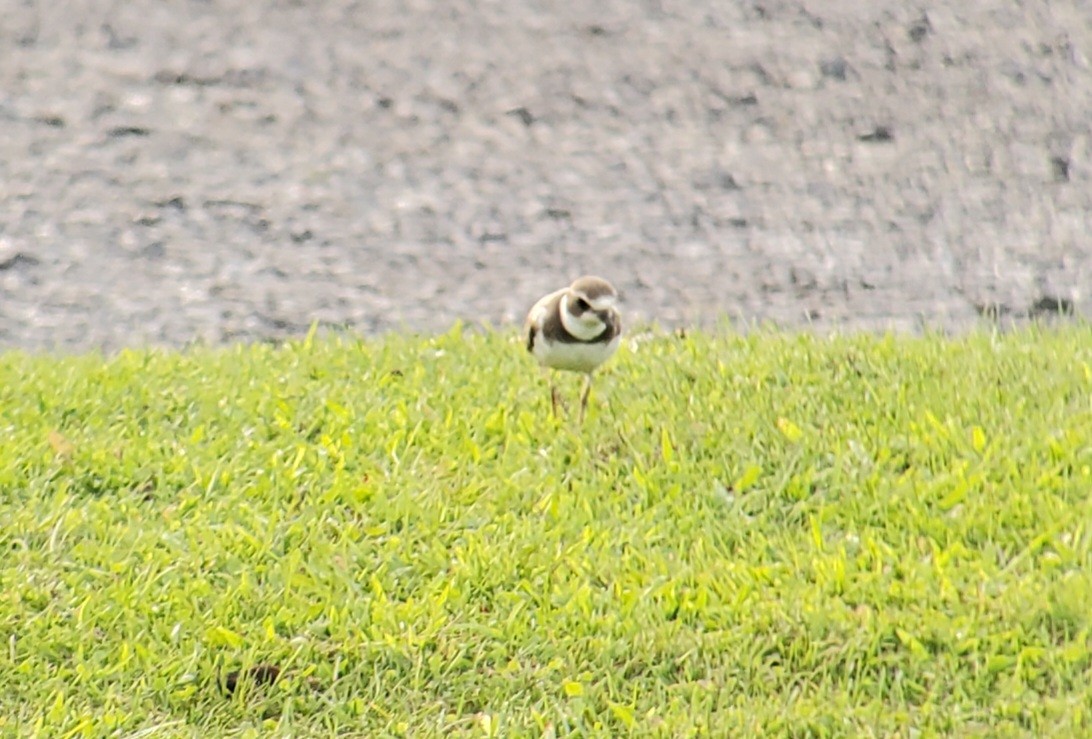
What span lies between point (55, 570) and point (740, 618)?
227 cm

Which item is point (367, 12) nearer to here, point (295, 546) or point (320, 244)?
point (320, 244)

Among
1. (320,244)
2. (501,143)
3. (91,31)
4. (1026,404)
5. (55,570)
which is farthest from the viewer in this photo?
(91,31)

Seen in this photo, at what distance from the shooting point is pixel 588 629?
4977 mm

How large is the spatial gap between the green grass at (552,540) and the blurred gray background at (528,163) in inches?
27.0

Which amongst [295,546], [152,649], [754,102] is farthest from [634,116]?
[152,649]

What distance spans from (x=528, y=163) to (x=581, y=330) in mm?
2849

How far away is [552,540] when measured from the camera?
540cm

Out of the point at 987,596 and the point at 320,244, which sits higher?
the point at 987,596

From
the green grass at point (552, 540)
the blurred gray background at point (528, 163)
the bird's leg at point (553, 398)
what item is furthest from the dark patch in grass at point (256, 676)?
the blurred gray background at point (528, 163)

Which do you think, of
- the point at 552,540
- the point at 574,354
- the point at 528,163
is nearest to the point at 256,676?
the point at 552,540

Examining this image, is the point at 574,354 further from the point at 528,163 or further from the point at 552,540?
the point at 528,163

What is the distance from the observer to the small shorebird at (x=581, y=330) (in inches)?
233

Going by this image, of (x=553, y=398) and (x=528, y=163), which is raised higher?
(x=553, y=398)

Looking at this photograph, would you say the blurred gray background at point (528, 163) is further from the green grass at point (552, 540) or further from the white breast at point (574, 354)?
the white breast at point (574, 354)
